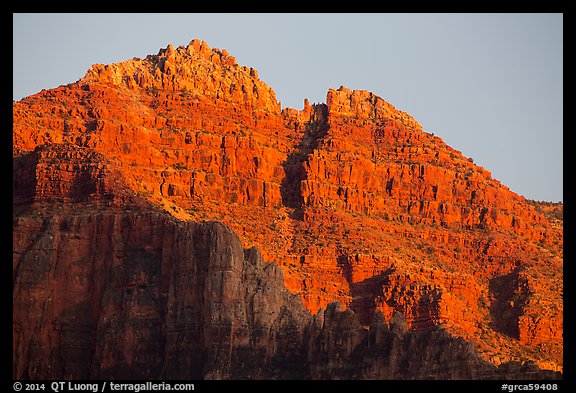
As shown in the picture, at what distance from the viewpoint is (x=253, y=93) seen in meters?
171

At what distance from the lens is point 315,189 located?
161375mm

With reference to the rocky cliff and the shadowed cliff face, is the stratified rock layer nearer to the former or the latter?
the shadowed cliff face

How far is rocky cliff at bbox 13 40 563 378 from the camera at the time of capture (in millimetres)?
146000

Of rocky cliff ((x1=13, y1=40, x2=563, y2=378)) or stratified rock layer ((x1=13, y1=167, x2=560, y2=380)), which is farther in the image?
rocky cliff ((x1=13, y1=40, x2=563, y2=378))

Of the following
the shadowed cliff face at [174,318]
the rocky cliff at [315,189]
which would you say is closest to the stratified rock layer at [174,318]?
the shadowed cliff face at [174,318]

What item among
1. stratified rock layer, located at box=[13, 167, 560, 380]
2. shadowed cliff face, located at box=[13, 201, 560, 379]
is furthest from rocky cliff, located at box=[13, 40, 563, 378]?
stratified rock layer, located at box=[13, 167, 560, 380]

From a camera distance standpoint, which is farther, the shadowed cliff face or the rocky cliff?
the rocky cliff

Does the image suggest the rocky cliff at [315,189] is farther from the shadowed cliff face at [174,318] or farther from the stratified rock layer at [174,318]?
the stratified rock layer at [174,318]

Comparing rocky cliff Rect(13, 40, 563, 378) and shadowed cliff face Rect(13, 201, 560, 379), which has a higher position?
rocky cliff Rect(13, 40, 563, 378)

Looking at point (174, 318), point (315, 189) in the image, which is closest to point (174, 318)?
point (174, 318)

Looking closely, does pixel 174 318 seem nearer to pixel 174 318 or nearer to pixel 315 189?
pixel 174 318
